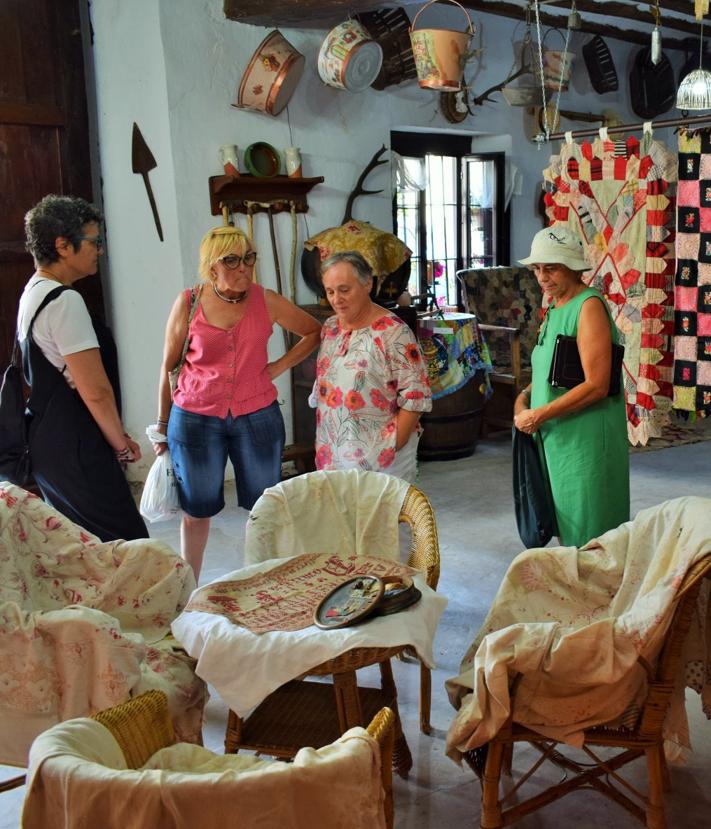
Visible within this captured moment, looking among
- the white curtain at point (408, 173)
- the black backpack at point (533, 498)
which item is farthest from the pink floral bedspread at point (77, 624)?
the white curtain at point (408, 173)

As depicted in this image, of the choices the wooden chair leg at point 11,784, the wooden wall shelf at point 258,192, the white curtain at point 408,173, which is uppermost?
the white curtain at point 408,173

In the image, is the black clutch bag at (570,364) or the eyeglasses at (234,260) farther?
the eyeglasses at (234,260)

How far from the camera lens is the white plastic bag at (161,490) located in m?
3.37

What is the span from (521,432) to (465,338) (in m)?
2.60

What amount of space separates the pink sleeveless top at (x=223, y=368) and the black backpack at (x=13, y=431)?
1.82 ft

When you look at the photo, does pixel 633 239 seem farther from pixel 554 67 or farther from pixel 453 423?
pixel 554 67

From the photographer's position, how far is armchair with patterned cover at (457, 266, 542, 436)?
6.38 metres

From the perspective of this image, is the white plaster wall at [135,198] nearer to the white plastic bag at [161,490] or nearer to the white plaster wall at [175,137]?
the white plaster wall at [175,137]

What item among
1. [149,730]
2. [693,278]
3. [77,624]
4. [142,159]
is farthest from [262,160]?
[149,730]

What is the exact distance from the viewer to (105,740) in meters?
1.64

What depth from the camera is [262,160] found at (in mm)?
5445

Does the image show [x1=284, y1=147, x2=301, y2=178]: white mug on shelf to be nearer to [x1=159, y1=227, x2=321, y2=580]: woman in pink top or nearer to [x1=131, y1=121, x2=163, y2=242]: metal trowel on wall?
[x1=131, y1=121, x2=163, y2=242]: metal trowel on wall

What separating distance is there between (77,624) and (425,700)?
1124mm

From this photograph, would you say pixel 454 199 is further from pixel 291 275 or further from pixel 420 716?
pixel 420 716
